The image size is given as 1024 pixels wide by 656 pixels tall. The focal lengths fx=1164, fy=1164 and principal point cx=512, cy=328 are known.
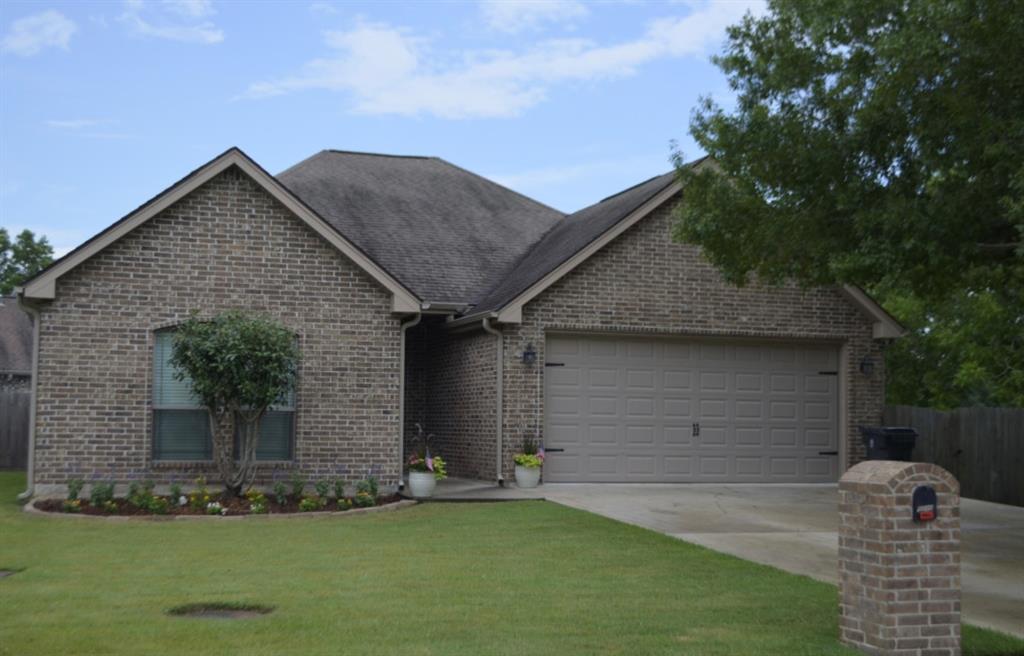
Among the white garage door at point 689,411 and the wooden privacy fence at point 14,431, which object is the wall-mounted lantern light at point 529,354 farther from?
the wooden privacy fence at point 14,431

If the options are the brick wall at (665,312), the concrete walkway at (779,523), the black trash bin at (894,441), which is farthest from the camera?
the brick wall at (665,312)

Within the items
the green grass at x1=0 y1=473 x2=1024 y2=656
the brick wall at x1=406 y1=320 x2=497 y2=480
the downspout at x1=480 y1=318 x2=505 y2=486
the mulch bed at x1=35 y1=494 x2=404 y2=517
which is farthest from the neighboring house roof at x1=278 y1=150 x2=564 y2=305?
the green grass at x1=0 y1=473 x2=1024 y2=656

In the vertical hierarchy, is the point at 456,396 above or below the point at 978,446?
above

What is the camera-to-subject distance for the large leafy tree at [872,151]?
1162cm

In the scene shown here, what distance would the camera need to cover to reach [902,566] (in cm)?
786

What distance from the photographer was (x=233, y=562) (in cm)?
1115

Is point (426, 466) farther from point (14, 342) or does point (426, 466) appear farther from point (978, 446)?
point (14, 342)

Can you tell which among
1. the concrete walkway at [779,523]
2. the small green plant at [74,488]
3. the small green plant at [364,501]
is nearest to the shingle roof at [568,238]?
the concrete walkway at [779,523]

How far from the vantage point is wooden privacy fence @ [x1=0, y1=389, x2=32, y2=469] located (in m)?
26.5

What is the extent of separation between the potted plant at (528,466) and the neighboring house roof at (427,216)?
10.5ft

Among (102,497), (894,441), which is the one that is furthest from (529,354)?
(894,441)

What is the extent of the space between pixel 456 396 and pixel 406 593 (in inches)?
430

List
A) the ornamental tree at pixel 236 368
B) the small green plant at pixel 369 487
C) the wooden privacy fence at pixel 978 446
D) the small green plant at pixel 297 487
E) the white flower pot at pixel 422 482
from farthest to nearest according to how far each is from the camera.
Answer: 1. the wooden privacy fence at pixel 978 446
2. the white flower pot at pixel 422 482
3. the small green plant at pixel 369 487
4. the small green plant at pixel 297 487
5. the ornamental tree at pixel 236 368

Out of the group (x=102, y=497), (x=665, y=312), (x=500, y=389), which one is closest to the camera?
(x=102, y=497)
